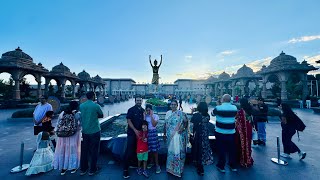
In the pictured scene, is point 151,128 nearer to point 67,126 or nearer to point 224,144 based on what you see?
point 224,144

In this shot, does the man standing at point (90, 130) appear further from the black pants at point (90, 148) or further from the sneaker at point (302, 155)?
the sneaker at point (302, 155)

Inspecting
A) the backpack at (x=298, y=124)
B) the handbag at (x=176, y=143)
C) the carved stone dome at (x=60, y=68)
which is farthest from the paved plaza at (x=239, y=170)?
the carved stone dome at (x=60, y=68)

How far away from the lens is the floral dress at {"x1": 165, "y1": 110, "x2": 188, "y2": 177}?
3.91 metres

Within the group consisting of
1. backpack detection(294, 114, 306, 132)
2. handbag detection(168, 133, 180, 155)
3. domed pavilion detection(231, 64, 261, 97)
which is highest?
domed pavilion detection(231, 64, 261, 97)

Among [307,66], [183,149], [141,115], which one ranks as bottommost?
[183,149]

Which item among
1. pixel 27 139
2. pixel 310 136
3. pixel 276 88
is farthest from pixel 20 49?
pixel 276 88

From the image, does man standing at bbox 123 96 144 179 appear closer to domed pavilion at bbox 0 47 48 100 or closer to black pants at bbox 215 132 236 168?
black pants at bbox 215 132 236 168

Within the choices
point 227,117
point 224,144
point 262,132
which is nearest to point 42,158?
point 224,144

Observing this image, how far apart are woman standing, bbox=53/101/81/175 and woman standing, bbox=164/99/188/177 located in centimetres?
232

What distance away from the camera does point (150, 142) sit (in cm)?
413

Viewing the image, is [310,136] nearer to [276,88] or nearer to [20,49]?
[20,49]

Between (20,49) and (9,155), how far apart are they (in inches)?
869

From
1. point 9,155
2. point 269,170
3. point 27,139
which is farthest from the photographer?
point 27,139

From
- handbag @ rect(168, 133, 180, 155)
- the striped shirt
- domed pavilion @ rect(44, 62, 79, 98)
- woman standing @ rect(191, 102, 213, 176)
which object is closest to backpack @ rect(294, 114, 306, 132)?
the striped shirt
